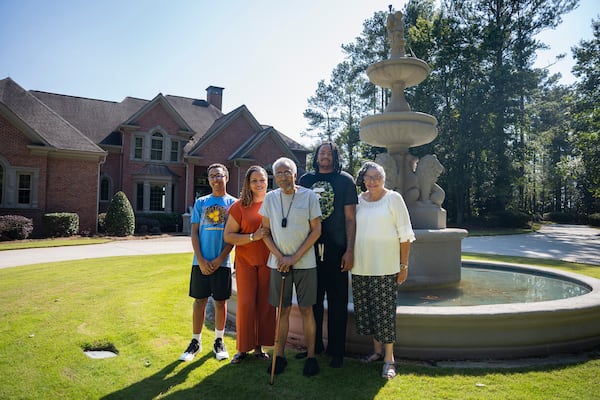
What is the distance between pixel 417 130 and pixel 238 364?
464 centimetres

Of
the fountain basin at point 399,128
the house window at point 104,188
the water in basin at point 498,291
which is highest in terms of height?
the fountain basin at point 399,128

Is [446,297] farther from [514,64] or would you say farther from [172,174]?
[514,64]

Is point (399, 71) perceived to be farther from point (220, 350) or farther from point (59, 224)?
point (59, 224)

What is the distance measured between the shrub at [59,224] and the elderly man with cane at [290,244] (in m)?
19.6

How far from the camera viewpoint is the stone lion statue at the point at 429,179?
657cm

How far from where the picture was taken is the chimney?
35469 millimetres

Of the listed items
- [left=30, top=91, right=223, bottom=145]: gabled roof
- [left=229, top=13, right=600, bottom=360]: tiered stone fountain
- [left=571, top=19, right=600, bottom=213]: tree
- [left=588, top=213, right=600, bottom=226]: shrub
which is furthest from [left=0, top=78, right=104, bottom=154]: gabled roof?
[left=588, top=213, right=600, bottom=226]: shrub

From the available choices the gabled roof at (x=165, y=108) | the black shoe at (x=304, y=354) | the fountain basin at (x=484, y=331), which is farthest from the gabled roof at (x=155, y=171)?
the fountain basin at (x=484, y=331)

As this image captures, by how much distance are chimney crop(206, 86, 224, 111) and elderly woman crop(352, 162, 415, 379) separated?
33.8 metres

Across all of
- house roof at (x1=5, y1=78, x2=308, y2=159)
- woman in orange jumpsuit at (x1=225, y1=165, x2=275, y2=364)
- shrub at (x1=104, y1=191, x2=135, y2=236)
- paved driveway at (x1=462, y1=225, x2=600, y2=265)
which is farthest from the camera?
house roof at (x1=5, y1=78, x2=308, y2=159)

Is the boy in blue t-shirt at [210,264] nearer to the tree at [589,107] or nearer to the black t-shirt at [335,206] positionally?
the black t-shirt at [335,206]

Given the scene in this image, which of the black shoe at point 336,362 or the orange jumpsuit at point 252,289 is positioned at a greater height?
the orange jumpsuit at point 252,289

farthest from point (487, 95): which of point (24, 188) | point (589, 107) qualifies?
point (24, 188)

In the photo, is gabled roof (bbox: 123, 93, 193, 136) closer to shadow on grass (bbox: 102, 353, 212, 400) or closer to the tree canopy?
the tree canopy
